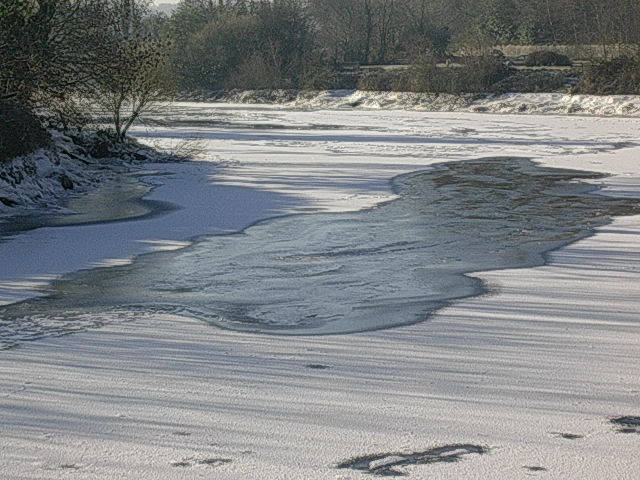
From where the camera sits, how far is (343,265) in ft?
36.7

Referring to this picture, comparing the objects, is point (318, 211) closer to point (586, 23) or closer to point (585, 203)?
point (585, 203)

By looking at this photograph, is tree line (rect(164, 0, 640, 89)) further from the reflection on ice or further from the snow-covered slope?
the reflection on ice

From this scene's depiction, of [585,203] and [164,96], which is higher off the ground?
[164,96]

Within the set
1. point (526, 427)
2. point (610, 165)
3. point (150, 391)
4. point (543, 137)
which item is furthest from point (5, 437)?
point (543, 137)

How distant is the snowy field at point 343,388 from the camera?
5145mm

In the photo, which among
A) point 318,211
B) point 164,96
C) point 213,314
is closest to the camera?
point 213,314

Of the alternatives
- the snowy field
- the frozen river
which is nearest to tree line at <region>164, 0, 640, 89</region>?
the frozen river

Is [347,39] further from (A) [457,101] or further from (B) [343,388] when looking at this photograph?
(B) [343,388]

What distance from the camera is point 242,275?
34.8ft

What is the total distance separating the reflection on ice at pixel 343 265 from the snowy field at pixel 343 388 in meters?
0.35

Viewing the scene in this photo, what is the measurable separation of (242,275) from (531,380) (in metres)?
4.60

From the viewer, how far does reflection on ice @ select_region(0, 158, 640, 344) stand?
8.86m

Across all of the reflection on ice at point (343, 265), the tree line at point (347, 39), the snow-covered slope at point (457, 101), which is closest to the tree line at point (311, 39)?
the tree line at point (347, 39)

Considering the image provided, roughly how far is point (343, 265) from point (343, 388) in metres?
4.77
